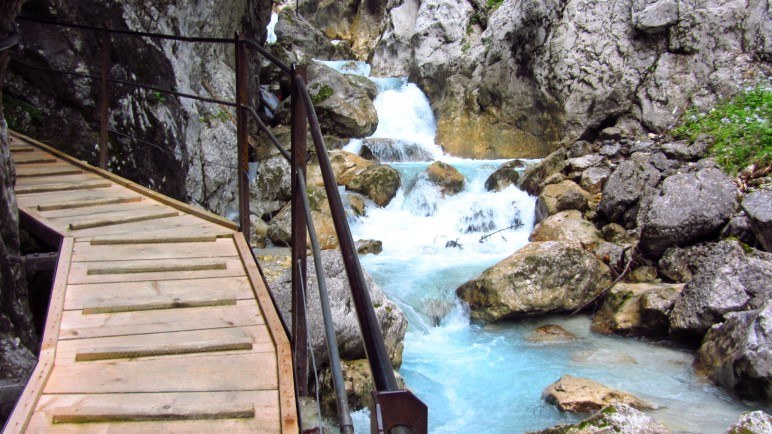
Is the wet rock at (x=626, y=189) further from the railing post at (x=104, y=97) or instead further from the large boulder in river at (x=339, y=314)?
the railing post at (x=104, y=97)

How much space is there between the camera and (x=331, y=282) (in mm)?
5297

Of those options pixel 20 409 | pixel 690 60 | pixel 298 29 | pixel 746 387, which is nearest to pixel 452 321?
pixel 746 387

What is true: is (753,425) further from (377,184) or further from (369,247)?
(377,184)

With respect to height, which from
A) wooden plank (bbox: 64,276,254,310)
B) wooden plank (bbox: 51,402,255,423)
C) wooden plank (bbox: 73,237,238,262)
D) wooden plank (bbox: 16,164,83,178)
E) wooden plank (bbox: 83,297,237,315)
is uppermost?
wooden plank (bbox: 16,164,83,178)

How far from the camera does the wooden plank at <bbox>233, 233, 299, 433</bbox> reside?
71.2 inches

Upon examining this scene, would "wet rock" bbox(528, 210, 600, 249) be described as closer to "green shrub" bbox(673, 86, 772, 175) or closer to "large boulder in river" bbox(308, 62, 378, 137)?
"green shrub" bbox(673, 86, 772, 175)

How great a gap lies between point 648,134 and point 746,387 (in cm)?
921

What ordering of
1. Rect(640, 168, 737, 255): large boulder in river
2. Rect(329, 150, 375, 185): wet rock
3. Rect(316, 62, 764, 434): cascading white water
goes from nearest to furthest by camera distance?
Rect(316, 62, 764, 434): cascading white water
Rect(640, 168, 737, 255): large boulder in river
Rect(329, 150, 375, 185): wet rock

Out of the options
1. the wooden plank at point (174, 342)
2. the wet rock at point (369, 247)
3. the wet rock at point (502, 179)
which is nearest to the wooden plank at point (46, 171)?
the wooden plank at point (174, 342)

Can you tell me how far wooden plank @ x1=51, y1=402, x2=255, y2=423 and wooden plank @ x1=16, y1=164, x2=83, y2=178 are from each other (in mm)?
3266

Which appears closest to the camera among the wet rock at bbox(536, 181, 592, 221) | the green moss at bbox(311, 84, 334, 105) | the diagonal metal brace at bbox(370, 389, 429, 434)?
the diagonal metal brace at bbox(370, 389, 429, 434)

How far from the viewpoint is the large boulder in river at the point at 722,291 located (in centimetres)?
642

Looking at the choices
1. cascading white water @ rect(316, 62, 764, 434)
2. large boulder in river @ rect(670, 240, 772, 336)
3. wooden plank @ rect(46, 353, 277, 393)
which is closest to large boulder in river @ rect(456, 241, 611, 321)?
cascading white water @ rect(316, 62, 764, 434)

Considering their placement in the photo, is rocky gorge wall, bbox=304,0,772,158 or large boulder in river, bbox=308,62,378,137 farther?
large boulder in river, bbox=308,62,378,137
